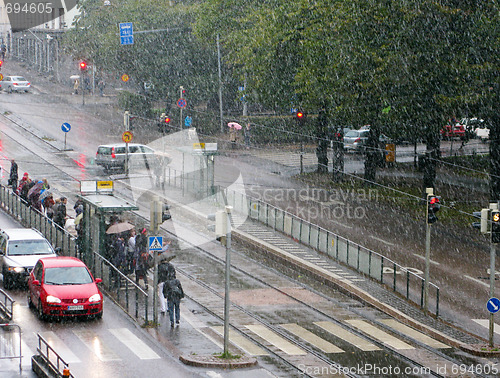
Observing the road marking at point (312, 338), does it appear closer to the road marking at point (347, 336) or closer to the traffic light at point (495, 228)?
the road marking at point (347, 336)

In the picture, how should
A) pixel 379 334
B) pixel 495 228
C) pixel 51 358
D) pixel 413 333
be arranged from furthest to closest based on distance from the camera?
pixel 413 333 < pixel 495 228 < pixel 379 334 < pixel 51 358

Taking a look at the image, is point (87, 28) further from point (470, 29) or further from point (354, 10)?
point (470, 29)

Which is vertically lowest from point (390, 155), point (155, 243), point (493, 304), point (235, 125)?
point (493, 304)

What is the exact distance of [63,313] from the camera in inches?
866

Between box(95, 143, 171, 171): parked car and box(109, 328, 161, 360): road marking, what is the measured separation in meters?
24.2

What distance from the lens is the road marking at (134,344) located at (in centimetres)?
2009

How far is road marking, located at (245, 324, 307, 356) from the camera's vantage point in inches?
845

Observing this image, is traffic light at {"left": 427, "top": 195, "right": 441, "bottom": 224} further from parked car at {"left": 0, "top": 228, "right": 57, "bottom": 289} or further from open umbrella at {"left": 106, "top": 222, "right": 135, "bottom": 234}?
parked car at {"left": 0, "top": 228, "right": 57, "bottom": 289}

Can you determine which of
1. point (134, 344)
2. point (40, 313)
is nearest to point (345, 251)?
point (134, 344)

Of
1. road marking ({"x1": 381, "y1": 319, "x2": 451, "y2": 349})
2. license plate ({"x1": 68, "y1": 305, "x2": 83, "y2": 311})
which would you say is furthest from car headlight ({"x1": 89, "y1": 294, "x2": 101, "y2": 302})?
road marking ({"x1": 381, "y1": 319, "x2": 451, "y2": 349})

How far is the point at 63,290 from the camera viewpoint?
2217cm

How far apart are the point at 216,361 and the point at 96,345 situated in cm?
297

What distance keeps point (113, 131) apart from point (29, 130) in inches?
218

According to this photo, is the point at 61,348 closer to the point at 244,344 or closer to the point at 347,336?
the point at 244,344
